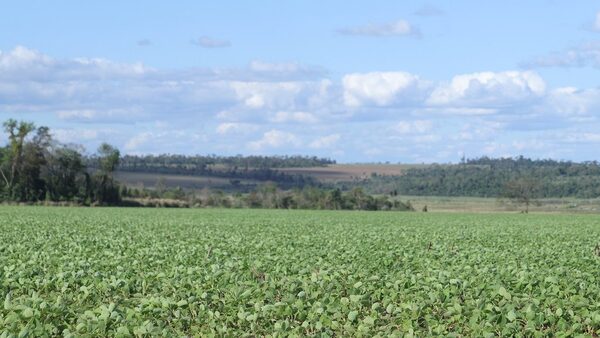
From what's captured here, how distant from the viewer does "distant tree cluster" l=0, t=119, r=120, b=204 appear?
356 feet

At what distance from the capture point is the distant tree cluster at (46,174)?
109 metres

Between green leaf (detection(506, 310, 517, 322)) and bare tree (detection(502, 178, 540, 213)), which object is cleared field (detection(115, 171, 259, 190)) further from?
green leaf (detection(506, 310, 517, 322))

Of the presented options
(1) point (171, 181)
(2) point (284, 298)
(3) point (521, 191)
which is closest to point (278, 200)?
(3) point (521, 191)

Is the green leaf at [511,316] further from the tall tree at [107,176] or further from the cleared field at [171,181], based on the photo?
the cleared field at [171,181]

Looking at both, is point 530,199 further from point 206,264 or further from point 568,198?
point 206,264

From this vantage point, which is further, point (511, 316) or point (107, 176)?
point (107, 176)

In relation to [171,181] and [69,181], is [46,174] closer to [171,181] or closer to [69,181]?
[69,181]

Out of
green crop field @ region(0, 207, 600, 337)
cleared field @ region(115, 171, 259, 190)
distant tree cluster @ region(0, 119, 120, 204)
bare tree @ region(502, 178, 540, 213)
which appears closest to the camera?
green crop field @ region(0, 207, 600, 337)

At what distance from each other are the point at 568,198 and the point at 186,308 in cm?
17903

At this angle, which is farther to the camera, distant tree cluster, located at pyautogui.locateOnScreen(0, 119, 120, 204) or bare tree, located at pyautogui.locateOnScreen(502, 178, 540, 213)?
bare tree, located at pyautogui.locateOnScreen(502, 178, 540, 213)

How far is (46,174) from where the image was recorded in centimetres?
11194

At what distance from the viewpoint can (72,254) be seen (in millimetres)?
22406

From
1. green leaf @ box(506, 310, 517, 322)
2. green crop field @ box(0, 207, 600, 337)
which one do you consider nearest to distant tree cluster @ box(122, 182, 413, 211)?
green crop field @ box(0, 207, 600, 337)

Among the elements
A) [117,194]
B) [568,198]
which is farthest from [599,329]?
[568,198]
